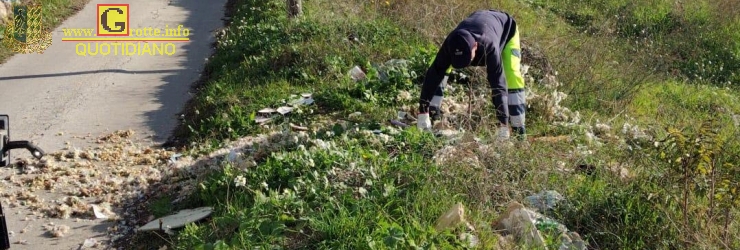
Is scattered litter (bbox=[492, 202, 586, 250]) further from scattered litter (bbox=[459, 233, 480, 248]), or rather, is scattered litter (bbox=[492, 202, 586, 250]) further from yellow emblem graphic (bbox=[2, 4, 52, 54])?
yellow emblem graphic (bbox=[2, 4, 52, 54])

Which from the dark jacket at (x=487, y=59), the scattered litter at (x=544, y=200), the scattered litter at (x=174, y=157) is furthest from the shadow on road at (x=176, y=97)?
the scattered litter at (x=544, y=200)

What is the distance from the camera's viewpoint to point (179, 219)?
17.3ft

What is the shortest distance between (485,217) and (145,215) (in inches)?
99.1

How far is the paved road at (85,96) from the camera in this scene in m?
5.77

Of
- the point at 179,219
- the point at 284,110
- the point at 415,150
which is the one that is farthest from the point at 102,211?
the point at 415,150

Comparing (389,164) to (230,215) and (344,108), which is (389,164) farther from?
(344,108)

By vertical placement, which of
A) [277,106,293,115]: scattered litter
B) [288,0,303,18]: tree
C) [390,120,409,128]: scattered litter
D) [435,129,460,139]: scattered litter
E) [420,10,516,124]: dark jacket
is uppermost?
[420,10,516,124]: dark jacket

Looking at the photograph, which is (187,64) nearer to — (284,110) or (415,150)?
(284,110)

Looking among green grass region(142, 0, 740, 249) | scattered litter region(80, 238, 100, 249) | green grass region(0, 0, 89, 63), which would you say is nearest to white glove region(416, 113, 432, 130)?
green grass region(142, 0, 740, 249)

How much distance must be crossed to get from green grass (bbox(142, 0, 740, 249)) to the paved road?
451mm

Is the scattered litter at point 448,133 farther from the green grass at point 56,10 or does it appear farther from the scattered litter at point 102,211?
the green grass at point 56,10

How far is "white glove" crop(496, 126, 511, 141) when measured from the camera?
5.68m

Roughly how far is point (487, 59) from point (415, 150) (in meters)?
1.11

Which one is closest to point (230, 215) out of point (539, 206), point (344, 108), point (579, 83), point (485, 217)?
point (485, 217)
